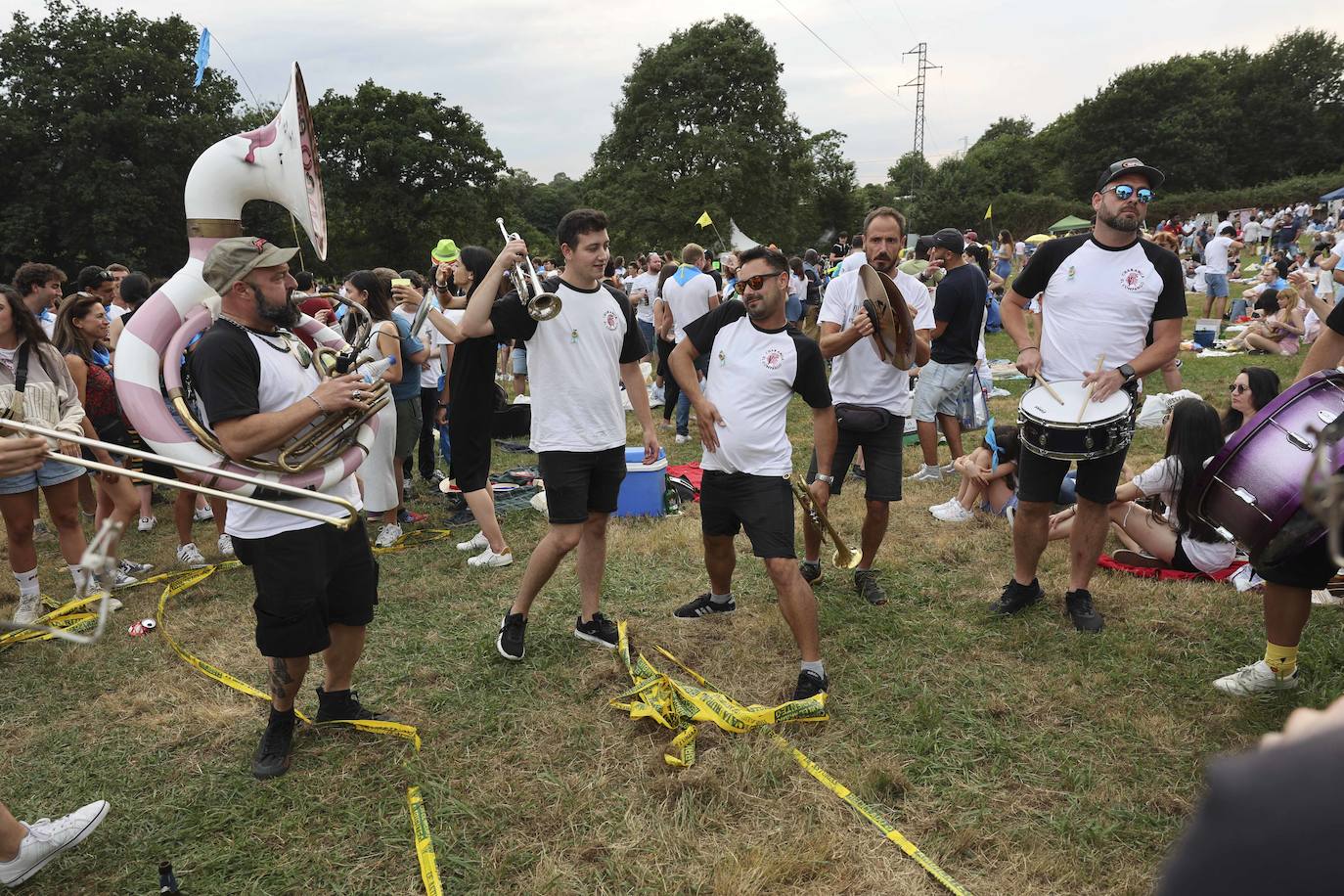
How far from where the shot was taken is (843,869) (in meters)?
2.90

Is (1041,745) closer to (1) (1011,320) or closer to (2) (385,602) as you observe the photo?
(1) (1011,320)

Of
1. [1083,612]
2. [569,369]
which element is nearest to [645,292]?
[569,369]

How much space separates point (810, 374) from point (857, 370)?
1085mm

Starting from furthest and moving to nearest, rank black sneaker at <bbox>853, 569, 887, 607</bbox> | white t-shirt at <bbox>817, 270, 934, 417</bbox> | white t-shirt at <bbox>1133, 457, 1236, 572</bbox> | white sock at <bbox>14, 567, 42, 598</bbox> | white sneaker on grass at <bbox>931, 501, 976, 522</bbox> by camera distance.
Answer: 1. white sneaker on grass at <bbox>931, 501, 976, 522</bbox>
2. white sock at <bbox>14, 567, 42, 598</bbox>
3. black sneaker at <bbox>853, 569, 887, 607</bbox>
4. white t-shirt at <bbox>817, 270, 934, 417</bbox>
5. white t-shirt at <bbox>1133, 457, 1236, 572</bbox>

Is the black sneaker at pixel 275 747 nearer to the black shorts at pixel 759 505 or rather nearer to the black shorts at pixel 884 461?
the black shorts at pixel 759 505

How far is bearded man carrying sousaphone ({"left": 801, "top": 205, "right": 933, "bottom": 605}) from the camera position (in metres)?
4.74

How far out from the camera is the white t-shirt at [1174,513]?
4602mm

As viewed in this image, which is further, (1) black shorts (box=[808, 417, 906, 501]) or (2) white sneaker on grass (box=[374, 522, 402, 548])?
(2) white sneaker on grass (box=[374, 522, 402, 548])

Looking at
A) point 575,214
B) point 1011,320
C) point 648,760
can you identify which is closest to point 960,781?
point 648,760

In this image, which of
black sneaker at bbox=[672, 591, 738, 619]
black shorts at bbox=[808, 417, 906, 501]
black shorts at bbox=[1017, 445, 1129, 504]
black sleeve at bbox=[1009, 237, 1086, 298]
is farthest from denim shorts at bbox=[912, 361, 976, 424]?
black sneaker at bbox=[672, 591, 738, 619]

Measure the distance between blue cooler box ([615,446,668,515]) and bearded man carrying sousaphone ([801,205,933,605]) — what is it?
6.47ft

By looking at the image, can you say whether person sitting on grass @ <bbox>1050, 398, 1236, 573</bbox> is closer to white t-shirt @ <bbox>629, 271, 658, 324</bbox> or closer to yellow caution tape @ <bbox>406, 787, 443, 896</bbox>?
yellow caution tape @ <bbox>406, 787, 443, 896</bbox>

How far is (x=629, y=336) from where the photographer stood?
454 cm

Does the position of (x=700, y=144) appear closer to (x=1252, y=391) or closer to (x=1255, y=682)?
(x=1252, y=391)
